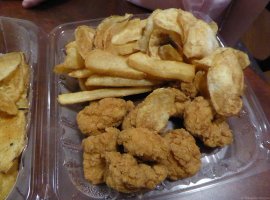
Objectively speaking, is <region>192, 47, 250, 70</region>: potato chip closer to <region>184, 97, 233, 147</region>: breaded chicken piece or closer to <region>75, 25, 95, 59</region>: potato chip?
<region>184, 97, 233, 147</region>: breaded chicken piece

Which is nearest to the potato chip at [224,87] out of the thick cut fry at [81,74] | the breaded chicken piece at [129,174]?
the breaded chicken piece at [129,174]

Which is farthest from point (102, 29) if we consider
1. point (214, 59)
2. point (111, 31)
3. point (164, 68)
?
point (214, 59)

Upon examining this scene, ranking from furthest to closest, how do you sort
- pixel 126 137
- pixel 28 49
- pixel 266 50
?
pixel 266 50 < pixel 28 49 < pixel 126 137

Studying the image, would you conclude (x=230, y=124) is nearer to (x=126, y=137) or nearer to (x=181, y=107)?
(x=181, y=107)

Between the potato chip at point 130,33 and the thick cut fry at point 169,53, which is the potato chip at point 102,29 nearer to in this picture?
the potato chip at point 130,33

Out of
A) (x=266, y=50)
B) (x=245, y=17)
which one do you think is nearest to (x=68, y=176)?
(x=245, y=17)

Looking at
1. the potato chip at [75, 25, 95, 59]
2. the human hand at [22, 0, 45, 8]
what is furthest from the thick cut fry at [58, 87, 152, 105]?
the human hand at [22, 0, 45, 8]

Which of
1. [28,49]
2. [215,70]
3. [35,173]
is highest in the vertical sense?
[215,70]
